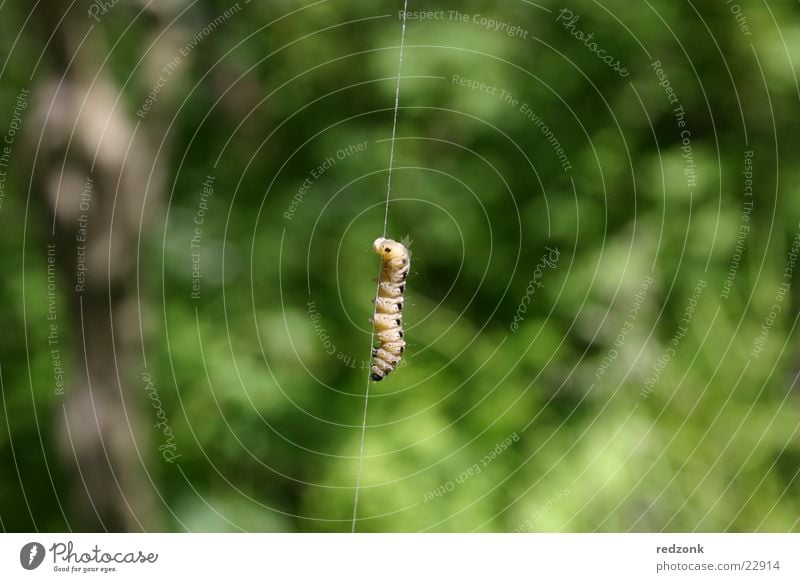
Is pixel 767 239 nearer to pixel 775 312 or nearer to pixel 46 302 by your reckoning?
pixel 775 312

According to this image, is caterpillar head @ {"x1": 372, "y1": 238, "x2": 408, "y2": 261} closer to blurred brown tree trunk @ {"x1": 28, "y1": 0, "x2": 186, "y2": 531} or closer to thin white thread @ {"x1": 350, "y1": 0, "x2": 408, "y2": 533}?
thin white thread @ {"x1": 350, "y1": 0, "x2": 408, "y2": 533}

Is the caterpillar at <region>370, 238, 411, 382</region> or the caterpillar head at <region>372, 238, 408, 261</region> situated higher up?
the caterpillar head at <region>372, 238, 408, 261</region>

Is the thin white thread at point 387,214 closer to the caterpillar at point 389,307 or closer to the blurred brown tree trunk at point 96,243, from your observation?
the caterpillar at point 389,307

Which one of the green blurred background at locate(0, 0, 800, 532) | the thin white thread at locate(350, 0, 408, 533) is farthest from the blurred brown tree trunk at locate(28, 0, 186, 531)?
the thin white thread at locate(350, 0, 408, 533)

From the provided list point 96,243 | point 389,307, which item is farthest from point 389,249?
point 96,243

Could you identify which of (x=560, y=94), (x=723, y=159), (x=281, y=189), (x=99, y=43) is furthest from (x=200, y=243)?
(x=723, y=159)

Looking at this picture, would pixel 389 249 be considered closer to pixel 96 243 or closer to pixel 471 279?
pixel 471 279

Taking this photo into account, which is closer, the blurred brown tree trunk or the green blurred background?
the blurred brown tree trunk

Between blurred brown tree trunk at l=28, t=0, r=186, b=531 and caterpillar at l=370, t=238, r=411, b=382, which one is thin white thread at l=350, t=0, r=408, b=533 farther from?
blurred brown tree trunk at l=28, t=0, r=186, b=531

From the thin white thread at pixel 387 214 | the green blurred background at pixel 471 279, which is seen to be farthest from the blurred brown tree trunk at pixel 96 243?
the thin white thread at pixel 387 214
